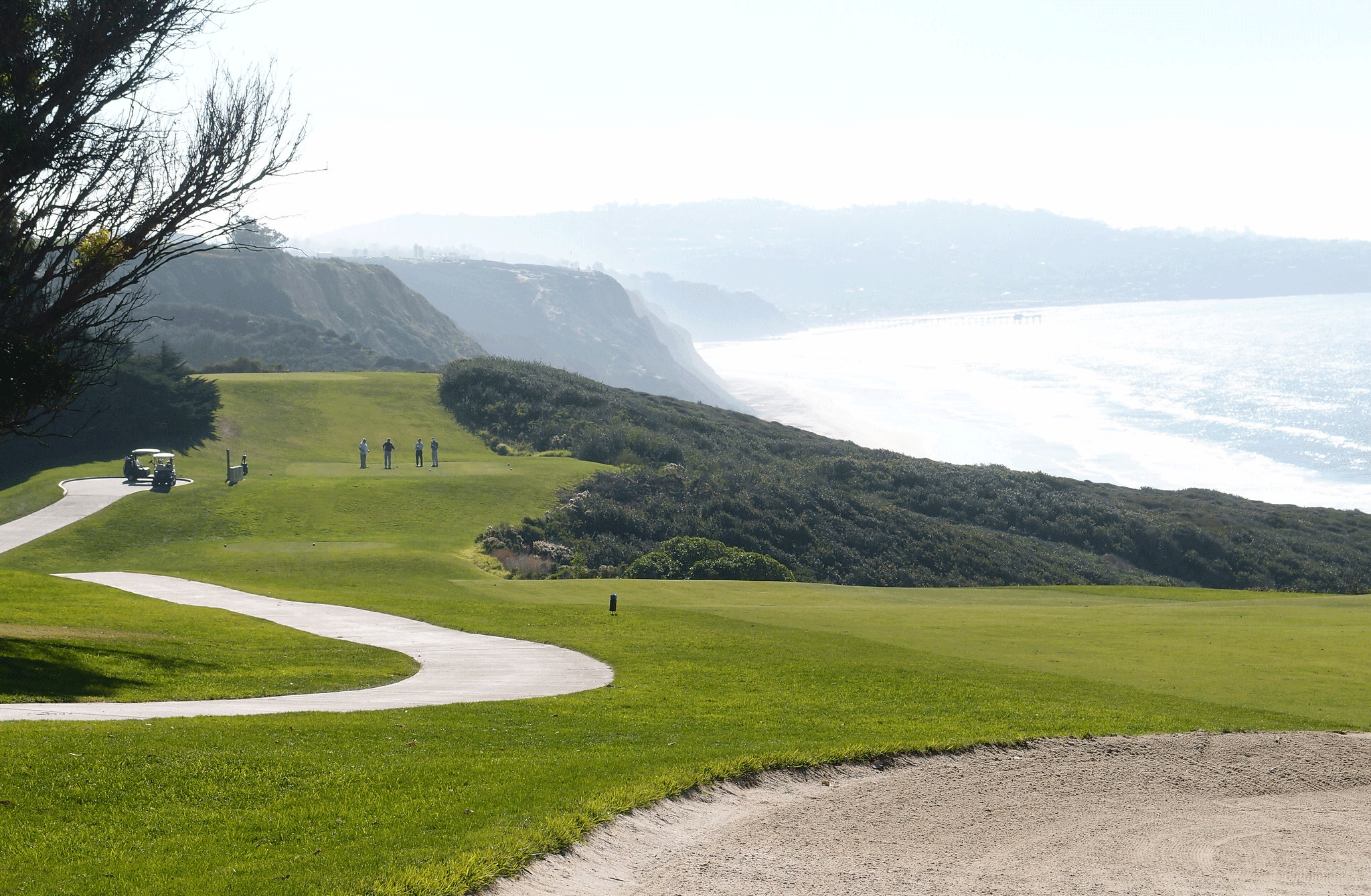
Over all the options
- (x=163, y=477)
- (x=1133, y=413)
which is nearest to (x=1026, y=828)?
(x=163, y=477)

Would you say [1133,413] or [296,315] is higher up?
[296,315]

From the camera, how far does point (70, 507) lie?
36656mm

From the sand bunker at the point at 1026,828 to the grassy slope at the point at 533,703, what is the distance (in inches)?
20.6

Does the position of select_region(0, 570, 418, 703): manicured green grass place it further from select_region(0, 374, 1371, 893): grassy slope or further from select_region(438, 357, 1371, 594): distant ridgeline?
select_region(438, 357, 1371, 594): distant ridgeline

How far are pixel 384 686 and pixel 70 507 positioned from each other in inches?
1031

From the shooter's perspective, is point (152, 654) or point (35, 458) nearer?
Answer: point (152, 654)

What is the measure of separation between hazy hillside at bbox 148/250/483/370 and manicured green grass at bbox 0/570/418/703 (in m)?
82.3

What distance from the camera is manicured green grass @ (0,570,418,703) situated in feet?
47.3

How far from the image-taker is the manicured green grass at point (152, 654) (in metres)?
14.4

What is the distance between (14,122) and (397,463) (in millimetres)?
35799

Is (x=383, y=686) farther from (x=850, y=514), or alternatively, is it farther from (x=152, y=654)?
(x=850, y=514)

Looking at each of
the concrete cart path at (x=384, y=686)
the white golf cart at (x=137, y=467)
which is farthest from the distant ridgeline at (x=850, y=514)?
the white golf cart at (x=137, y=467)

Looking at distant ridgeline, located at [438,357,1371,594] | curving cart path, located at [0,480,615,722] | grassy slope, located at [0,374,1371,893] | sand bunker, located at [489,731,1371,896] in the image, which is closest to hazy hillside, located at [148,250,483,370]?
distant ridgeline, located at [438,357,1371,594]

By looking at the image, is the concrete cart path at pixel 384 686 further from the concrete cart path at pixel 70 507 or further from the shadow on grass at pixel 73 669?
the concrete cart path at pixel 70 507
